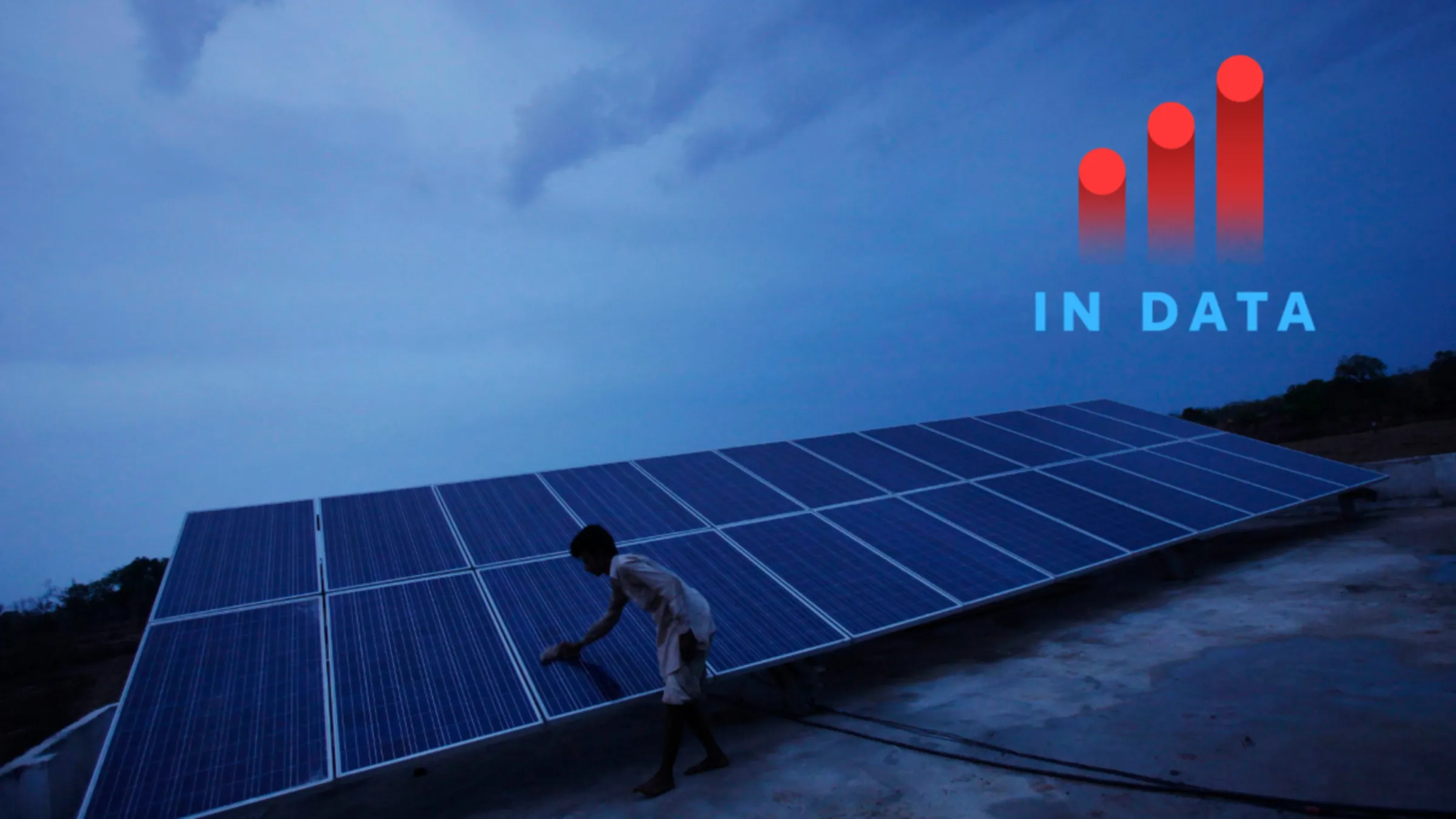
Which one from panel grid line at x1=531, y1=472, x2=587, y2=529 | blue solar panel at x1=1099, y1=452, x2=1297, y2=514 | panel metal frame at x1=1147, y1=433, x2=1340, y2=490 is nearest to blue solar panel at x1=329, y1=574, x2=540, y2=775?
panel grid line at x1=531, y1=472, x2=587, y2=529

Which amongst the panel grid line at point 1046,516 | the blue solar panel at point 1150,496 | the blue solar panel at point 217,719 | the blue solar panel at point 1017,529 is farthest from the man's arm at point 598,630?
the blue solar panel at point 1150,496

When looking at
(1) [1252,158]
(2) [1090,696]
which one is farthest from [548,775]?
(1) [1252,158]

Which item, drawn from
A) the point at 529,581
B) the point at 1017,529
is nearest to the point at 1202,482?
the point at 1017,529

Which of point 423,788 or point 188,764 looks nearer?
point 188,764

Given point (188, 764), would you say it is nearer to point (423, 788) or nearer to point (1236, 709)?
point (423, 788)

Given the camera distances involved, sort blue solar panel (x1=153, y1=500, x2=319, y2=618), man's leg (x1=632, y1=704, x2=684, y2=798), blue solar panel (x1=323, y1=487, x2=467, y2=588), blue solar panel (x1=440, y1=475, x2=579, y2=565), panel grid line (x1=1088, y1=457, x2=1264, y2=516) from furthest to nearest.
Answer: panel grid line (x1=1088, y1=457, x2=1264, y2=516) → blue solar panel (x1=440, y1=475, x2=579, y2=565) → blue solar panel (x1=323, y1=487, x2=467, y2=588) → blue solar panel (x1=153, y1=500, x2=319, y2=618) → man's leg (x1=632, y1=704, x2=684, y2=798)

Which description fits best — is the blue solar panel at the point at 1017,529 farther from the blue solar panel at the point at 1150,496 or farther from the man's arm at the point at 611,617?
the man's arm at the point at 611,617

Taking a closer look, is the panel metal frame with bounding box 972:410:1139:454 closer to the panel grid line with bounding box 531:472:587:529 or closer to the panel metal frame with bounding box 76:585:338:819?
the panel grid line with bounding box 531:472:587:529
